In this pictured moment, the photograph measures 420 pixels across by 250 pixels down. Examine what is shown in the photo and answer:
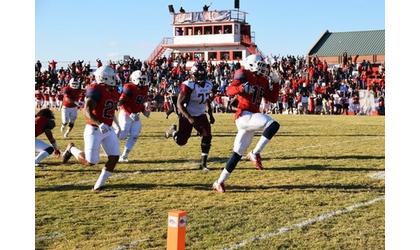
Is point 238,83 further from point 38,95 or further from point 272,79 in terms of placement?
point 38,95

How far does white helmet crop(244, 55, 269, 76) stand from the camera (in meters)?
4.46

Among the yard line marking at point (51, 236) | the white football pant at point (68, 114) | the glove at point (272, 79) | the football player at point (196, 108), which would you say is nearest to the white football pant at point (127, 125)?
the football player at point (196, 108)

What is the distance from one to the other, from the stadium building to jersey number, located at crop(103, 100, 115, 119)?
0.92 meters

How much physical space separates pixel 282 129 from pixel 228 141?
225 centimetres

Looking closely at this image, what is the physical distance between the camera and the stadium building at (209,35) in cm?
524

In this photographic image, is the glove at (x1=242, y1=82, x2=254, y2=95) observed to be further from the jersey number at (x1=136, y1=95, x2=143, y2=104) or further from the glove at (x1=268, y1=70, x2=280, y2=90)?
the jersey number at (x1=136, y1=95, x2=143, y2=104)

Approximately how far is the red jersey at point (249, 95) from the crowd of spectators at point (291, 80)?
2.18m

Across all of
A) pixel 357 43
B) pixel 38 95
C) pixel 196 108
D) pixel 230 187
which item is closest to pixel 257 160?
pixel 196 108

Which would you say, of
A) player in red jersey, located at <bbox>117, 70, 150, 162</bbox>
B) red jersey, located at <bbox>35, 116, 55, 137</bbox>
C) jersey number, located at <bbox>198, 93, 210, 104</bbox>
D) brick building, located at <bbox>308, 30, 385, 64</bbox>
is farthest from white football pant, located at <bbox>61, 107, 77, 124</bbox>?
brick building, located at <bbox>308, 30, 385, 64</bbox>

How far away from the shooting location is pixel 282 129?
33.2 feet

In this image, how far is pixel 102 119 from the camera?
4527mm

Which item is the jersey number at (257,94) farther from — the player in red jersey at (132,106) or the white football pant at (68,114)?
the white football pant at (68,114)
